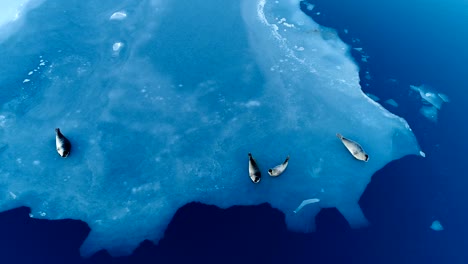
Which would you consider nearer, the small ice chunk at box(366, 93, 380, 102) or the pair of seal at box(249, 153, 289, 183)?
the pair of seal at box(249, 153, 289, 183)

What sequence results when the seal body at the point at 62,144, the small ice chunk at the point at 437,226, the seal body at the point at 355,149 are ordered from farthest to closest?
the seal body at the point at 355,149 → the seal body at the point at 62,144 → the small ice chunk at the point at 437,226

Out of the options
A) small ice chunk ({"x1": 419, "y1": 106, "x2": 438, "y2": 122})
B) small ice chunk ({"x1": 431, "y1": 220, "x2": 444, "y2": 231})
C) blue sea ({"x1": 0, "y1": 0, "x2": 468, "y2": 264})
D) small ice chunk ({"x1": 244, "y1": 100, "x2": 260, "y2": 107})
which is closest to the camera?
blue sea ({"x1": 0, "y1": 0, "x2": 468, "y2": 264})

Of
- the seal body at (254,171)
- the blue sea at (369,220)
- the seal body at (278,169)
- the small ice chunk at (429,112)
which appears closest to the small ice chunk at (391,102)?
the blue sea at (369,220)

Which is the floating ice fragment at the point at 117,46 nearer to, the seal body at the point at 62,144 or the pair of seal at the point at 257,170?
the seal body at the point at 62,144

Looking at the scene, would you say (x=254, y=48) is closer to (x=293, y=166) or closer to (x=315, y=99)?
(x=315, y=99)

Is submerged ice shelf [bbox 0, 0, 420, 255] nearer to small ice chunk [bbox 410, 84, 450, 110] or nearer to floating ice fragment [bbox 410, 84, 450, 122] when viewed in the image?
floating ice fragment [bbox 410, 84, 450, 122]

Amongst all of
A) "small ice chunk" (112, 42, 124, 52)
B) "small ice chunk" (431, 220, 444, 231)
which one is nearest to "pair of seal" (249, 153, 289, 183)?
"small ice chunk" (431, 220, 444, 231)

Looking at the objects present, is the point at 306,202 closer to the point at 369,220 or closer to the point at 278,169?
the point at 278,169

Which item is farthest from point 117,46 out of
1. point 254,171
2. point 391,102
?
point 391,102
